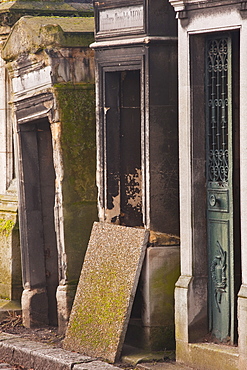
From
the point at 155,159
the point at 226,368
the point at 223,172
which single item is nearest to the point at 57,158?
the point at 155,159

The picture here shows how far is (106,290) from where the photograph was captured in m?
8.16

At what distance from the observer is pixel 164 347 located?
8.14 metres

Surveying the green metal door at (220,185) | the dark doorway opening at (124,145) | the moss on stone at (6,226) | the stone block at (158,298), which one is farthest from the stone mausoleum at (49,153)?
the green metal door at (220,185)

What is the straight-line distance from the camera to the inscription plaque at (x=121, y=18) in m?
8.16

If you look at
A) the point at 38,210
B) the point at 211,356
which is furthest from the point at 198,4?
the point at 38,210

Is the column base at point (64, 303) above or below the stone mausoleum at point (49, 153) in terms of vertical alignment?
below

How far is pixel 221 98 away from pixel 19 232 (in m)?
3.88

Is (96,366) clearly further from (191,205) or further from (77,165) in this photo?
(77,165)

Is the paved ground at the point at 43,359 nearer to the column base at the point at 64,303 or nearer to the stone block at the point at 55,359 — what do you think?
the stone block at the point at 55,359

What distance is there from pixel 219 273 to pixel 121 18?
2612mm

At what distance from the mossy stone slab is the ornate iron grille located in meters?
0.98

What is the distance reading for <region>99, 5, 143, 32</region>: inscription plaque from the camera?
8.16m

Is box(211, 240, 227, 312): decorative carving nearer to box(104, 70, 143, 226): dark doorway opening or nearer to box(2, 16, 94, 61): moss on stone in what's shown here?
box(104, 70, 143, 226): dark doorway opening

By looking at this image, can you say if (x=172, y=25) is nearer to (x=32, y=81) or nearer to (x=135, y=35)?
(x=135, y=35)
